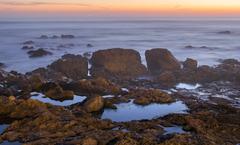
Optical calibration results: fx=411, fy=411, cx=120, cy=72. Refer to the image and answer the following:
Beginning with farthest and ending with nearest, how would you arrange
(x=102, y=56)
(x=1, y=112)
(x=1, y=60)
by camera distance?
1. (x=1, y=60)
2. (x=102, y=56)
3. (x=1, y=112)

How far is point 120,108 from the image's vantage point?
30.2 m

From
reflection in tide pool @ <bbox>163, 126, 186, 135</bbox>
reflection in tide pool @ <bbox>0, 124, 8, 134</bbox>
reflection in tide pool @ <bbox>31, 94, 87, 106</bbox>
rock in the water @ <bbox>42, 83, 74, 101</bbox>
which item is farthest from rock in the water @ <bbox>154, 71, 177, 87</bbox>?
reflection in tide pool @ <bbox>0, 124, 8, 134</bbox>

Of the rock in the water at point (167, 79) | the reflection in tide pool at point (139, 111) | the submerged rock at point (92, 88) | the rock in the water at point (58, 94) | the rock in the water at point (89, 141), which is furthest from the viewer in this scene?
the rock in the water at point (167, 79)

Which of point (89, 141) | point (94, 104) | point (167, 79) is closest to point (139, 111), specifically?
point (94, 104)

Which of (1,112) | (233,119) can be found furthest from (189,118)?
(1,112)

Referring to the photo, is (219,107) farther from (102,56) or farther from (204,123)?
(102,56)

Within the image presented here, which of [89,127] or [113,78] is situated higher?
[89,127]

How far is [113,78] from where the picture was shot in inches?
1852

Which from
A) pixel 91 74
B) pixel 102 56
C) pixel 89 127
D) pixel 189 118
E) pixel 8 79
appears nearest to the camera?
pixel 89 127

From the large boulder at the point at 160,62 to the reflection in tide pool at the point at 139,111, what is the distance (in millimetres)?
21498

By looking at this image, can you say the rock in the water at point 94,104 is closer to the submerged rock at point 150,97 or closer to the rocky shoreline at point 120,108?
the rocky shoreline at point 120,108

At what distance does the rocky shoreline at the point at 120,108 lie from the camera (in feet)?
68.4

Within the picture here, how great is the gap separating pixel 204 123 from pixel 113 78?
24.2 m

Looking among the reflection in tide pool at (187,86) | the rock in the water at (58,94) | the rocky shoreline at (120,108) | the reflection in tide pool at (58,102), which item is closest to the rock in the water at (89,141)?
the rocky shoreline at (120,108)
